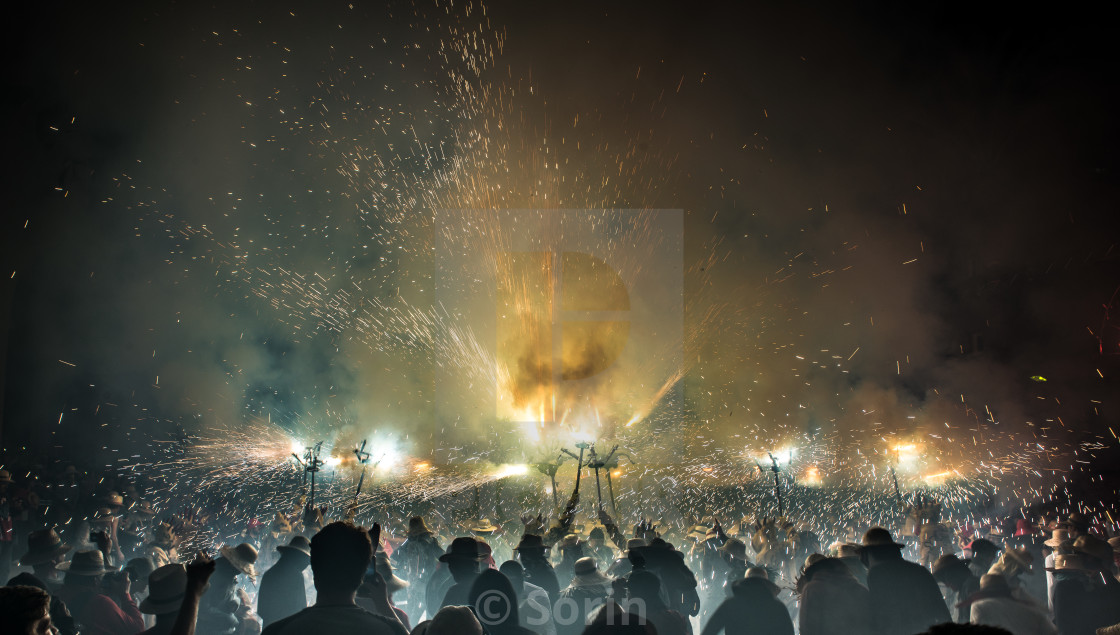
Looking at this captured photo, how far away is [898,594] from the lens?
438cm

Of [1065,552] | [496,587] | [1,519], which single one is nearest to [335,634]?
[496,587]

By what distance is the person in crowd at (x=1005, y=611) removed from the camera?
434cm

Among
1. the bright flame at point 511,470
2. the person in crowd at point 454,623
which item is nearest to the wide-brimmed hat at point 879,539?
the person in crowd at point 454,623

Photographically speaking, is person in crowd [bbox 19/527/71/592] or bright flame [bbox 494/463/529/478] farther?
bright flame [bbox 494/463/529/478]

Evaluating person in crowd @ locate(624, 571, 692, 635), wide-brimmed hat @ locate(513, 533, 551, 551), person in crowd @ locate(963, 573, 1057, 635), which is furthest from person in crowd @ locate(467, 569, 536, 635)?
person in crowd @ locate(963, 573, 1057, 635)

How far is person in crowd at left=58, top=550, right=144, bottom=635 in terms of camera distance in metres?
4.45

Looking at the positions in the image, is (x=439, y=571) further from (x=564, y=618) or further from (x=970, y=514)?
(x=970, y=514)

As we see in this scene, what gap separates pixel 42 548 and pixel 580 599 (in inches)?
231

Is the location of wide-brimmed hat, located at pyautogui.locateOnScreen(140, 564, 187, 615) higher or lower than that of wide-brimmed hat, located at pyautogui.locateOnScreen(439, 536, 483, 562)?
lower

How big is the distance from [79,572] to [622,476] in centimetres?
3733

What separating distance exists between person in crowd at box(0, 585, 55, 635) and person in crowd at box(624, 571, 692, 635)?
3.35 meters

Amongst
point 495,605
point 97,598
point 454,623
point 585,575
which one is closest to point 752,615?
point 585,575

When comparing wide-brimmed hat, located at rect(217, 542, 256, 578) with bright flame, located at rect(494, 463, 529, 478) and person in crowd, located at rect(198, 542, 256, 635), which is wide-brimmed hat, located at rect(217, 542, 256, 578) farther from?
bright flame, located at rect(494, 463, 529, 478)

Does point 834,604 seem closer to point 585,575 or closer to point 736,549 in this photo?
point 585,575
